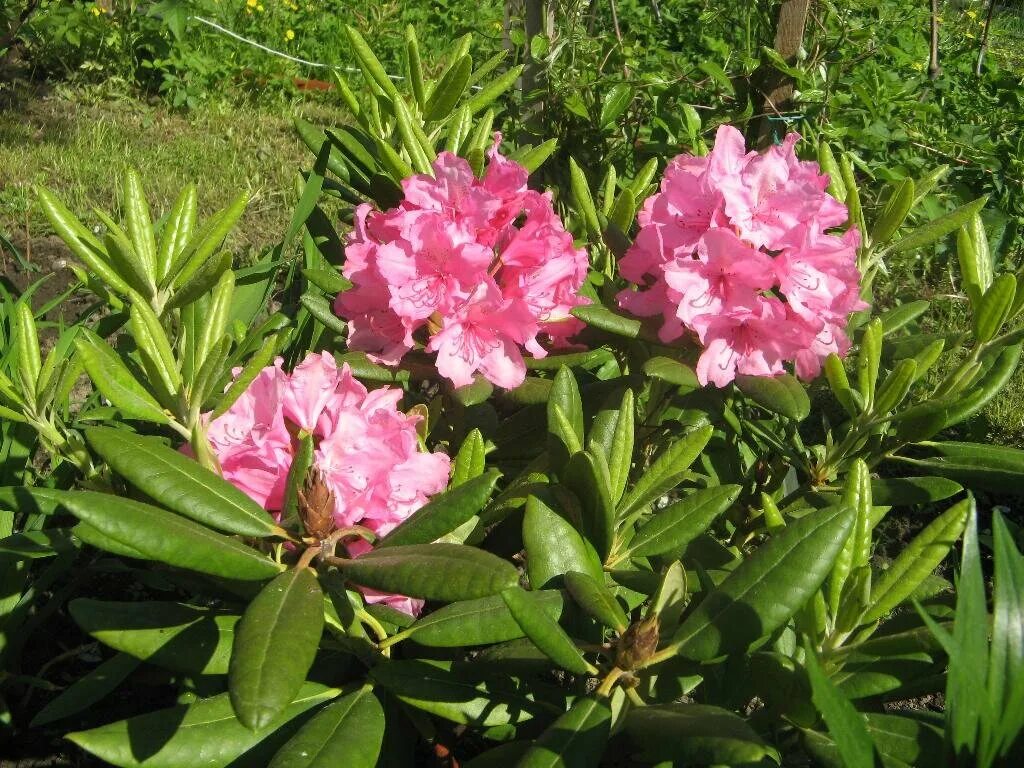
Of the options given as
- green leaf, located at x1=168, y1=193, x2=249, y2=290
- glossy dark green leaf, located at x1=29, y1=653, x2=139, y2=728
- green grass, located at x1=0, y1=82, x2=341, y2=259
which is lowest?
green grass, located at x1=0, y1=82, x2=341, y2=259

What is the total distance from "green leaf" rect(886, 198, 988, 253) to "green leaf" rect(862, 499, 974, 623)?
0.62m

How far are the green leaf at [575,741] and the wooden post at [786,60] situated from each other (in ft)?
7.40

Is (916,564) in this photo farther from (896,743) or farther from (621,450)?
(621,450)

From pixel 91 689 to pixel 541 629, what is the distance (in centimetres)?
67

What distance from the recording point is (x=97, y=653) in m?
1.84

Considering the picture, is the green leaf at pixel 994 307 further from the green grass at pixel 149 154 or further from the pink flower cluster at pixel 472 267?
the green grass at pixel 149 154

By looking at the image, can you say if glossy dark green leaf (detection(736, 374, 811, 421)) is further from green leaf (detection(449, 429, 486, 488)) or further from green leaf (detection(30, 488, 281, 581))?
green leaf (detection(30, 488, 281, 581))

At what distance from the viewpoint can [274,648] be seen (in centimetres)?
83

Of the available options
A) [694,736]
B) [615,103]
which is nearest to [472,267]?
[694,736]

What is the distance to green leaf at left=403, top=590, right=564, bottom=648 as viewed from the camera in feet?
3.30

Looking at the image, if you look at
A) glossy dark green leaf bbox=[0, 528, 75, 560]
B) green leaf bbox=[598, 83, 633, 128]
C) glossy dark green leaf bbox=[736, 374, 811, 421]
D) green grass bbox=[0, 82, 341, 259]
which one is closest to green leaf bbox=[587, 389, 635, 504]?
glossy dark green leaf bbox=[736, 374, 811, 421]

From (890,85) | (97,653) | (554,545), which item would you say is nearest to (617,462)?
(554,545)

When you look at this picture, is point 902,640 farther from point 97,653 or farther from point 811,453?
point 97,653

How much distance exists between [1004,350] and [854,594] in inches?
24.5
